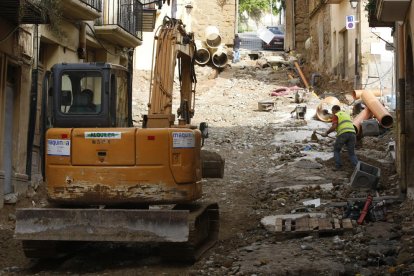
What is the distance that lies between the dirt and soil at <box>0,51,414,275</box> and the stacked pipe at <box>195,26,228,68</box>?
988cm

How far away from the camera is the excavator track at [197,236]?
7.67 metres

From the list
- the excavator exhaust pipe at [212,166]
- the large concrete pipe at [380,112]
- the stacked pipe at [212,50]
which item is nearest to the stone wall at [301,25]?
the stacked pipe at [212,50]

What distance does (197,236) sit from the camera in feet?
26.9

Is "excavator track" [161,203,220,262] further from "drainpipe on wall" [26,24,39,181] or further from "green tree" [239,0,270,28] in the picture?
"green tree" [239,0,270,28]

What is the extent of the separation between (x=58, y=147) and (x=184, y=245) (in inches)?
77.7

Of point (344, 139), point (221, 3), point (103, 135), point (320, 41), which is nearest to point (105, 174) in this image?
point (103, 135)

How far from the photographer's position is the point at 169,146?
25.7 ft

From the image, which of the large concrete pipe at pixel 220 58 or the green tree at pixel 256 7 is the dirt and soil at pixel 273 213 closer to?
the large concrete pipe at pixel 220 58

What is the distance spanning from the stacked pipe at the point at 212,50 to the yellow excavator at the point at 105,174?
2456 cm

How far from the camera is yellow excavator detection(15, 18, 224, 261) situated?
24.8ft

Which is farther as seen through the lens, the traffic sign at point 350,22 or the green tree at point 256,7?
the green tree at point 256,7

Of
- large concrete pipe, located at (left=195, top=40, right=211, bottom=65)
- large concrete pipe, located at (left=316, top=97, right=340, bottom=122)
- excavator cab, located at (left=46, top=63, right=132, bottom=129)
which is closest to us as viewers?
excavator cab, located at (left=46, top=63, right=132, bottom=129)

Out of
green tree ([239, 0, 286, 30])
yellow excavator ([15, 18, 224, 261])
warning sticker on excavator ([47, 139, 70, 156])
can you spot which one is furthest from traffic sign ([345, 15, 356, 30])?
green tree ([239, 0, 286, 30])

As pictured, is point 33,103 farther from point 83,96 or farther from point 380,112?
point 380,112
